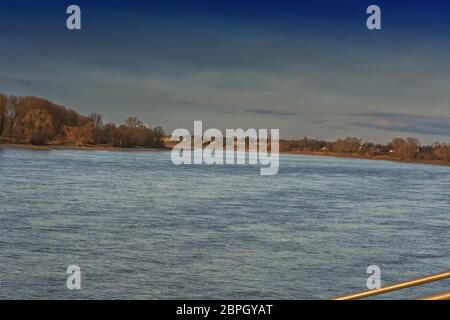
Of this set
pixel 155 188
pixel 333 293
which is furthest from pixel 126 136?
pixel 333 293

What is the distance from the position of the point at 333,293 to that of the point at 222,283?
1.85 meters

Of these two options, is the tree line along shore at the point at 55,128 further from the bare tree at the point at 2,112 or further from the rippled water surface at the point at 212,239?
the rippled water surface at the point at 212,239

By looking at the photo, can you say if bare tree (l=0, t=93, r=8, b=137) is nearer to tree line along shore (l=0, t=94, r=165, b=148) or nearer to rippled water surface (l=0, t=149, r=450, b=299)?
tree line along shore (l=0, t=94, r=165, b=148)

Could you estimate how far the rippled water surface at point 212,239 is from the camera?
31.4ft

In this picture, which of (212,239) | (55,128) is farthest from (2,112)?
(212,239)

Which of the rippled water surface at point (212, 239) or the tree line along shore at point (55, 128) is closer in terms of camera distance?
the rippled water surface at point (212, 239)

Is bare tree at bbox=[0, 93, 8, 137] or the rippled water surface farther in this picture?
bare tree at bbox=[0, 93, 8, 137]

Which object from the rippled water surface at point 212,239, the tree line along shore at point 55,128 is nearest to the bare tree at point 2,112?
the tree line along shore at point 55,128

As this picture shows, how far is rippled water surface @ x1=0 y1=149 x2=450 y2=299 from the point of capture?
9570mm

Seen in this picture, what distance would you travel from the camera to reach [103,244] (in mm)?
13352

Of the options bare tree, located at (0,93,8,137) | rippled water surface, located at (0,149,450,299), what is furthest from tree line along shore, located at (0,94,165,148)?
rippled water surface, located at (0,149,450,299)

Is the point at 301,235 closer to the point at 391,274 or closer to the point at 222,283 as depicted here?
the point at 391,274

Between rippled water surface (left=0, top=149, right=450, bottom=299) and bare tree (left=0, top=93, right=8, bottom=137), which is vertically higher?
bare tree (left=0, top=93, right=8, bottom=137)

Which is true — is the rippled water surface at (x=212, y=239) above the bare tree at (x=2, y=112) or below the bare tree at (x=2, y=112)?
below
